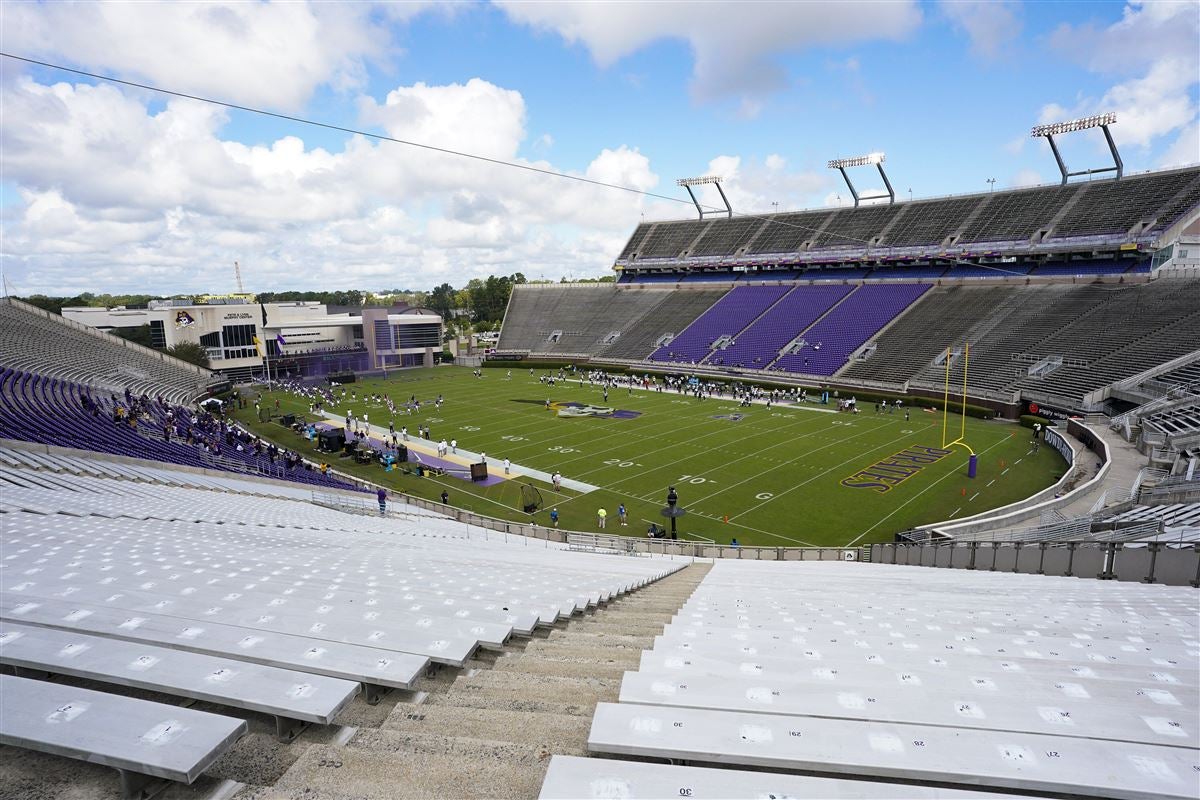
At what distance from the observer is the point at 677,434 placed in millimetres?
35688

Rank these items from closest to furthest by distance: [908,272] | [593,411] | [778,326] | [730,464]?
1. [730,464]
2. [593,411]
3. [778,326]
4. [908,272]

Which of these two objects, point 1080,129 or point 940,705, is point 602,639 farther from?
point 1080,129

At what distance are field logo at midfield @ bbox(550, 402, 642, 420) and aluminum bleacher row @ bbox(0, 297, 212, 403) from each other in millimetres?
24727

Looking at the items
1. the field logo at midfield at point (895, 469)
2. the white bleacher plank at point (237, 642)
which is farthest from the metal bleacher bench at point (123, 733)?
the field logo at midfield at point (895, 469)

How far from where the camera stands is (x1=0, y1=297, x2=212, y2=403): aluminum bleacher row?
3531 centimetres

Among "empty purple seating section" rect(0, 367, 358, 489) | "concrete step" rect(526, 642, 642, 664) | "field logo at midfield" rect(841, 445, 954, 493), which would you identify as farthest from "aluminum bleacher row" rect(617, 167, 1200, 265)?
"concrete step" rect(526, 642, 642, 664)

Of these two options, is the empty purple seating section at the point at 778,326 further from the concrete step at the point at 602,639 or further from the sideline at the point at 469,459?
the concrete step at the point at 602,639

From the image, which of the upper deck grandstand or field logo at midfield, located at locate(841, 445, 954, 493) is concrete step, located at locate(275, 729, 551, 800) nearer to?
field logo at midfield, located at locate(841, 445, 954, 493)

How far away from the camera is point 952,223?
61250 millimetres

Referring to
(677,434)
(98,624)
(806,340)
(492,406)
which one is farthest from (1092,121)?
(98,624)

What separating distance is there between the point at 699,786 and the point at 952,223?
7032 centimetres

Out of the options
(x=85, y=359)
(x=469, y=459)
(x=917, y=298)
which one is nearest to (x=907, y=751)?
(x=469, y=459)

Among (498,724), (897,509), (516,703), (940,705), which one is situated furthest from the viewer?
(897,509)

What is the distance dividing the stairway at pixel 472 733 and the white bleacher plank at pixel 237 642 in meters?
0.19
